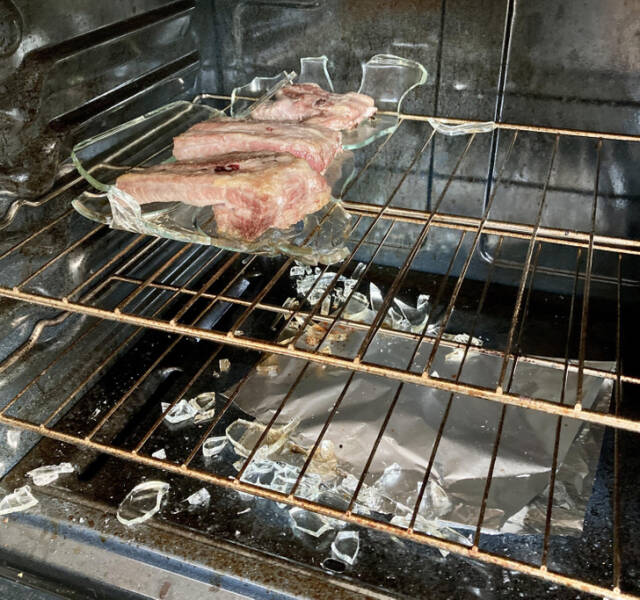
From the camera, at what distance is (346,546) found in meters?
1.14

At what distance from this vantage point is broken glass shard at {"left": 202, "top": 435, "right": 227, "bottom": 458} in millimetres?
1333

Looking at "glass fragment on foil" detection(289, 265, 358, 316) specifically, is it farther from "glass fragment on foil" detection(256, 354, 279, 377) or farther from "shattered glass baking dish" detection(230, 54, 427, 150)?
"shattered glass baking dish" detection(230, 54, 427, 150)

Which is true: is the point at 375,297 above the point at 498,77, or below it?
below

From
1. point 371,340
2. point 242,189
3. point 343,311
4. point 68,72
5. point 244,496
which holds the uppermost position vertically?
point 68,72

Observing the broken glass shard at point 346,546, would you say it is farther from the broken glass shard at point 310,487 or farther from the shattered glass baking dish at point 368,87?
the shattered glass baking dish at point 368,87

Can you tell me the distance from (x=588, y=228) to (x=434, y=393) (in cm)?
62

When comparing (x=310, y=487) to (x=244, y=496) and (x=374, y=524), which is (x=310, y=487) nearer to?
(x=244, y=496)

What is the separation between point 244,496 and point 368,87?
1030 mm

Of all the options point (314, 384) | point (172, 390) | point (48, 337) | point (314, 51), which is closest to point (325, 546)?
point (314, 384)

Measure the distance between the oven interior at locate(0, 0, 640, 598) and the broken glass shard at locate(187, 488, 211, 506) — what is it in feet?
0.06

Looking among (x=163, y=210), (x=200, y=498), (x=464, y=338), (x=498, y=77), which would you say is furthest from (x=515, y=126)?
(x=200, y=498)

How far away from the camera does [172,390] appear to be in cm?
151

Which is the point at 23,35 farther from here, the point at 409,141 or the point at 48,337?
the point at 409,141

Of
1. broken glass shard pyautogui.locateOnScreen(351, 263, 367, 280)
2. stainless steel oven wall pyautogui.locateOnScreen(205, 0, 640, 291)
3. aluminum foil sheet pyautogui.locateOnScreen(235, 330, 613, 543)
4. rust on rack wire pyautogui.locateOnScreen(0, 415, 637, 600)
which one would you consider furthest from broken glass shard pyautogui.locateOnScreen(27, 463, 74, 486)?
stainless steel oven wall pyautogui.locateOnScreen(205, 0, 640, 291)
